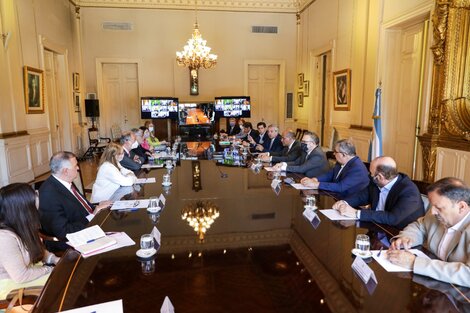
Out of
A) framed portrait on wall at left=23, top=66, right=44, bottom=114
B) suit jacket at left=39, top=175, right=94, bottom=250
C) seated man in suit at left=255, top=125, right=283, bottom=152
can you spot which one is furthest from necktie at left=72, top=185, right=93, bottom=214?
framed portrait on wall at left=23, top=66, right=44, bottom=114

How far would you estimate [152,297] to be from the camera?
1.30 m

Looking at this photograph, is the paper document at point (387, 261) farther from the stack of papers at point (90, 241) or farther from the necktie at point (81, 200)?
the necktie at point (81, 200)

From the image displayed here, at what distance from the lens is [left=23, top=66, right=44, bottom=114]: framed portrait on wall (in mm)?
6735

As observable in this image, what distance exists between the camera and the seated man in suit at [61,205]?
2357 mm

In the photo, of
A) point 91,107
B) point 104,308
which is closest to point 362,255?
point 104,308

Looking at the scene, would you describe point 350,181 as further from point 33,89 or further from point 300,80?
point 300,80

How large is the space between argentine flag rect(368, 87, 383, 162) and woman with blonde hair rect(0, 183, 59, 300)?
5250 mm

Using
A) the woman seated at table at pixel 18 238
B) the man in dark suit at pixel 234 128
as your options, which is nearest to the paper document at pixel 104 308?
the woman seated at table at pixel 18 238

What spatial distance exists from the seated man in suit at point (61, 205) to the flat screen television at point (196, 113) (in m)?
7.51

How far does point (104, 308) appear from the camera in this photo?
125 centimetres

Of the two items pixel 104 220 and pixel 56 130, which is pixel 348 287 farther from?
pixel 56 130

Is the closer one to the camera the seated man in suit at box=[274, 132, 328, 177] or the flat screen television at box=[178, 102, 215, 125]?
the seated man in suit at box=[274, 132, 328, 177]

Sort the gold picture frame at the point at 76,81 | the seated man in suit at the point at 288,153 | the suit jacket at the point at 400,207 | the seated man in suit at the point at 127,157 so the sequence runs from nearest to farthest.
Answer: the suit jacket at the point at 400,207 → the seated man in suit at the point at 127,157 → the seated man in suit at the point at 288,153 → the gold picture frame at the point at 76,81

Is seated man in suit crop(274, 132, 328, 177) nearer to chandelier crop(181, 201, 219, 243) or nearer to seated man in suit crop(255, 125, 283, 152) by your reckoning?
chandelier crop(181, 201, 219, 243)
